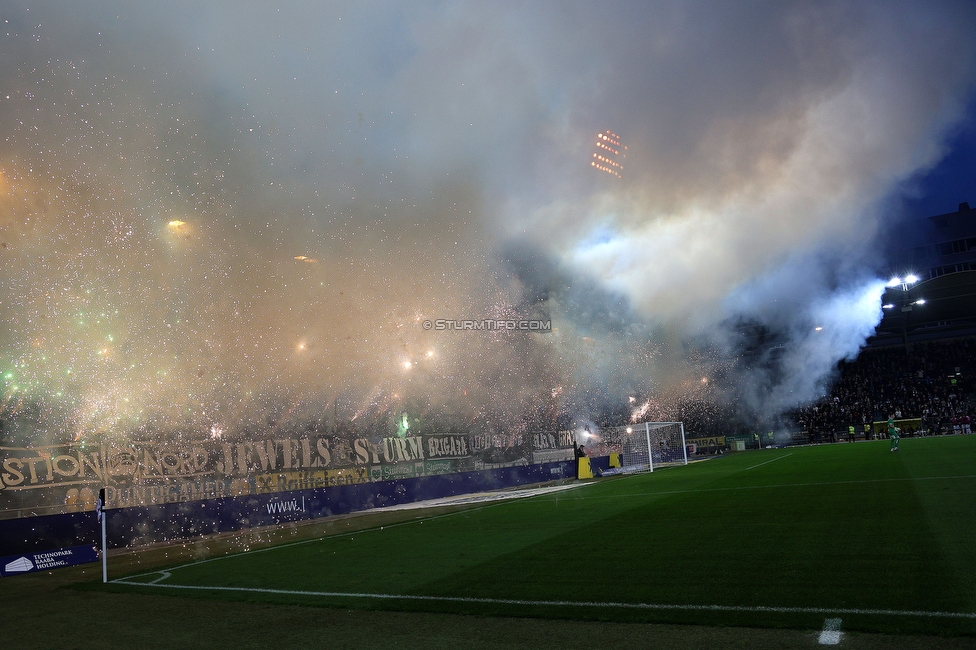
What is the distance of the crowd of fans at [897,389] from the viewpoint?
2114 inches

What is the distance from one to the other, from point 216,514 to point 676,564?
15269mm

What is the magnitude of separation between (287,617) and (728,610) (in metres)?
5.25

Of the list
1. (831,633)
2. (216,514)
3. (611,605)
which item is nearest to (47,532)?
(216,514)

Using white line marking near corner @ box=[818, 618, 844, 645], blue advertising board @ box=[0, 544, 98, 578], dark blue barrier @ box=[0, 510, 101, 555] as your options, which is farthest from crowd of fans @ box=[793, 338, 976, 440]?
white line marking near corner @ box=[818, 618, 844, 645]

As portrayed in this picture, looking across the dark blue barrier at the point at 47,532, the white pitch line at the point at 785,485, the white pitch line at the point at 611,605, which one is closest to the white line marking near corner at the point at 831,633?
the white pitch line at the point at 611,605

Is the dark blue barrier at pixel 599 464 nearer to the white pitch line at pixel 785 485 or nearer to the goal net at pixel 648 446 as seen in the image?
the goal net at pixel 648 446

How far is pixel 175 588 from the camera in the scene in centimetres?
1104

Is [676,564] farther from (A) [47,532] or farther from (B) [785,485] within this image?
(A) [47,532]

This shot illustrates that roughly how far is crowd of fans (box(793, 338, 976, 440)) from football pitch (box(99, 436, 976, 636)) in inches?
1690

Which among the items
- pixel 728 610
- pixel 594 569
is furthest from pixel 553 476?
pixel 728 610

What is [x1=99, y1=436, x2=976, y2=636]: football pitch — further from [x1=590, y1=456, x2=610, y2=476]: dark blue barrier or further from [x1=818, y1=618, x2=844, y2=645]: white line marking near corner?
[x1=590, y1=456, x2=610, y2=476]: dark blue barrier

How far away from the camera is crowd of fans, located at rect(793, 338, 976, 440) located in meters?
53.7

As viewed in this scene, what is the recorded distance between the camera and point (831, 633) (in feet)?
17.8

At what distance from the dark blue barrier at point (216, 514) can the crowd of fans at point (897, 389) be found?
42735 mm
